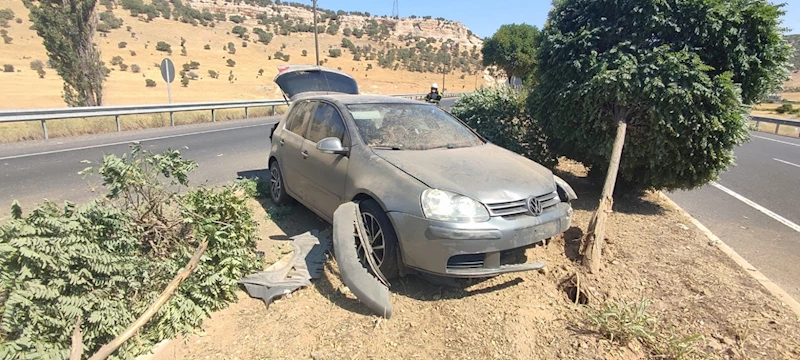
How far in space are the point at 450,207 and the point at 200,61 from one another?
4791 centimetres

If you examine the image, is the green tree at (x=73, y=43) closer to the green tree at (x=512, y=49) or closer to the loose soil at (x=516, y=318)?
the loose soil at (x=516, y=318)

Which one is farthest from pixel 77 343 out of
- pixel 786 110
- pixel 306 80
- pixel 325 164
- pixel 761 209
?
pixel 786 110

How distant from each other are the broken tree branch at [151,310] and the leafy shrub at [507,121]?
516 centimetres

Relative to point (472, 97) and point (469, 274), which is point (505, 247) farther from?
point (472, 97)

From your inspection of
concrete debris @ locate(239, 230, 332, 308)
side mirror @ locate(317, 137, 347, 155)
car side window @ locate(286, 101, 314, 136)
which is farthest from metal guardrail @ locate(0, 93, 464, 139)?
concrete debris @ locate(239, 230, 332, 308)

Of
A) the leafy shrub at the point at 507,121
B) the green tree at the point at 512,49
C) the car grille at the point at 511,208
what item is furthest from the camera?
the green tree at the point at 512,49

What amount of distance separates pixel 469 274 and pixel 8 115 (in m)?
13.1

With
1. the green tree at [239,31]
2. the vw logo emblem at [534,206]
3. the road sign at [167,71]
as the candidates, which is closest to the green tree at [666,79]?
the vw logo emblem at [534,206]

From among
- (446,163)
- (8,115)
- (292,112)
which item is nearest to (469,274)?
(446,163)

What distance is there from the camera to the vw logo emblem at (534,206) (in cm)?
341

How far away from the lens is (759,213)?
6641 millimetres

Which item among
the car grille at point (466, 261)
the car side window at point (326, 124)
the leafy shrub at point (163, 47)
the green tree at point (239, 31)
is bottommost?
the car grille at point (466, 261)

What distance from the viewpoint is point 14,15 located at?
49.1 m

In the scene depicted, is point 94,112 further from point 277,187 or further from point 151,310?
point 151,310
